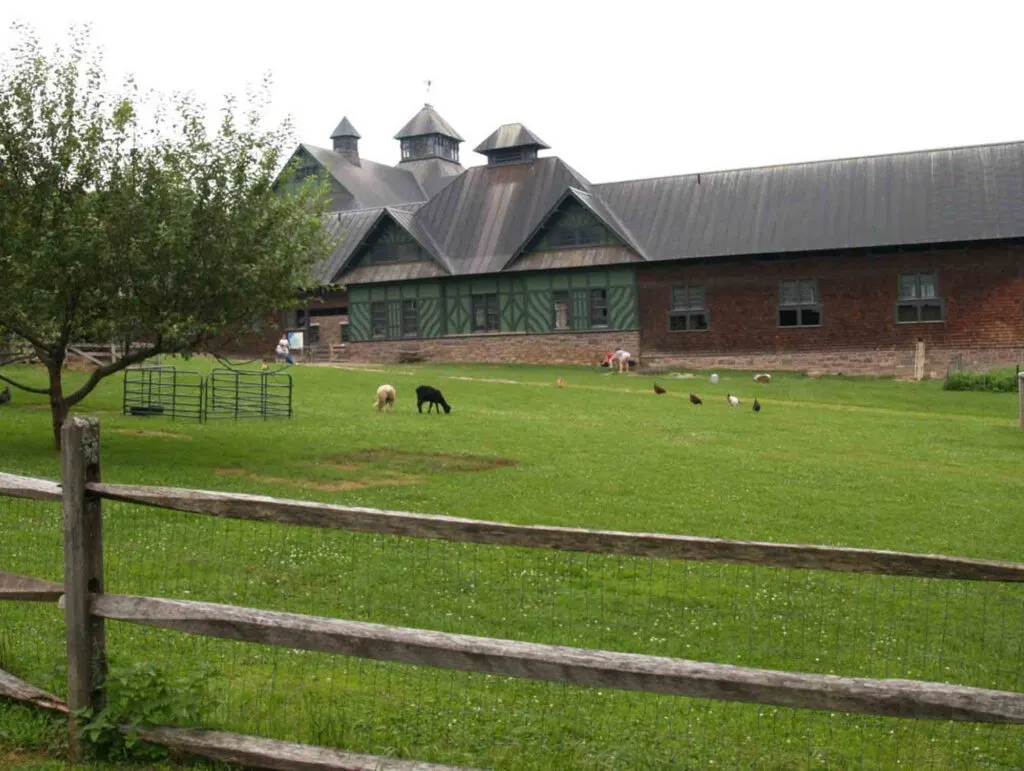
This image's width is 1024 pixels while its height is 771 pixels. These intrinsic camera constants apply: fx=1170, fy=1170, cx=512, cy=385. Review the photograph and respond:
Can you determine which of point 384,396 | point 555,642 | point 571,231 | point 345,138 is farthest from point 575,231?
point 555,642

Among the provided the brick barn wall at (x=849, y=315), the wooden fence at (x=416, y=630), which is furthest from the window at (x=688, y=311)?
the wooden fence at (x=416, y=630)

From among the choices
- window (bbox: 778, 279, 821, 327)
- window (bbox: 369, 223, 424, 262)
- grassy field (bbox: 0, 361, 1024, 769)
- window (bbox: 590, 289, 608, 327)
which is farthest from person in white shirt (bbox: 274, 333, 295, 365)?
grassy field (bbox: 0, 361, 1024, 769)

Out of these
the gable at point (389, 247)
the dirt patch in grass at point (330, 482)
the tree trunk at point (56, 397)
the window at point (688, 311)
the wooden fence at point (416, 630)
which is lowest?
the dirt patch in grass at point (330, 482)

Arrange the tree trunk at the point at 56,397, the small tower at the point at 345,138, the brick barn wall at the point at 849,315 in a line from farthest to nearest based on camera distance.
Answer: the small tower at the point at 345,138, the brick barn wall at the point at 849,315, the tree trunk at the point at 56,397

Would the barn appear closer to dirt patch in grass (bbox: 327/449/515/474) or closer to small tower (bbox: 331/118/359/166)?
small tower (bbox: 331/118/359/166)

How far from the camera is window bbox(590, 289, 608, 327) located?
5216cm

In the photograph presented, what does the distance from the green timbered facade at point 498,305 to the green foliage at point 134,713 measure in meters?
45.9

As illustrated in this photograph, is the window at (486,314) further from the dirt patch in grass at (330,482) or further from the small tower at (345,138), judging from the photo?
the dirt patch in grass at (330,482)

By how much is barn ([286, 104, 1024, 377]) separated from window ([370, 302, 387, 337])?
15cm

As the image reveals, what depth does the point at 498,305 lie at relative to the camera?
5469 centimetres

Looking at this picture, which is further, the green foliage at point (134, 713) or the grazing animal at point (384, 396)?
the grazing animal at point (384, 396)

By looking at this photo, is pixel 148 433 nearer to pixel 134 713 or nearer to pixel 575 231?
pixel 134 713

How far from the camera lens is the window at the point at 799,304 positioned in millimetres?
48062

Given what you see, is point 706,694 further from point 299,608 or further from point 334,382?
point 334,382
